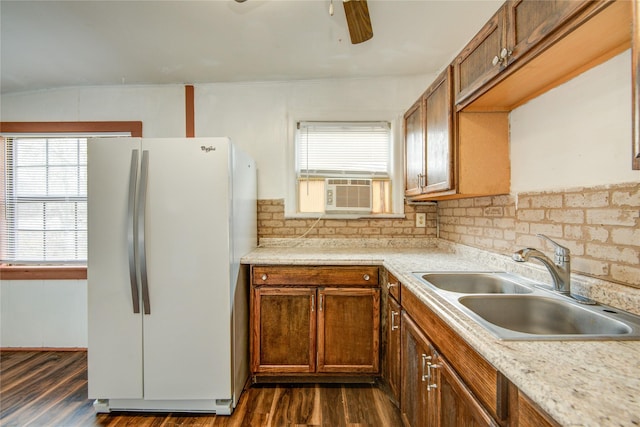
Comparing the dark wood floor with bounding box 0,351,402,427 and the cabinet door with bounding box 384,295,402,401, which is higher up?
the cabinet door with bounding box 384,295,402,401

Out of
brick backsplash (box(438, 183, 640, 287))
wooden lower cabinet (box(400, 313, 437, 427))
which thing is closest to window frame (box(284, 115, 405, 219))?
brick backsplash (box(438, 183, 640, 287))

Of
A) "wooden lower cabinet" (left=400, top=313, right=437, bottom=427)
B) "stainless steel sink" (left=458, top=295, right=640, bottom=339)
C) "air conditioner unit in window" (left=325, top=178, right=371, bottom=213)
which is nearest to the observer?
"stainless steel sink" (left=458, top=295, right=640, bottom=339)

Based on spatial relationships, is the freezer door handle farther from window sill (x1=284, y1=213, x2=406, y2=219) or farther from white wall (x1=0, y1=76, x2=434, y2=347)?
window sill (x1=284, y1=213, x2=406, y2=219)

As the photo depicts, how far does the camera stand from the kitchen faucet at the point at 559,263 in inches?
46.1

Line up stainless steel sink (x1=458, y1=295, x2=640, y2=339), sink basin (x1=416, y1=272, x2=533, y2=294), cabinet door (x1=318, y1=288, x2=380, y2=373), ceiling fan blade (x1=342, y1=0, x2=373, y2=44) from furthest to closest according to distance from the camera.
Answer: cabinet door (x1=318, y1=288, x2=380, y2=373) → sink basin (x1=416, y1=272, x2=533, y2=294) → ceiling fan blade (x1=342, y1=0, x2=373, y2=44) → stainless steel sink (x1=458, y1=295, x2=640, y2=339)

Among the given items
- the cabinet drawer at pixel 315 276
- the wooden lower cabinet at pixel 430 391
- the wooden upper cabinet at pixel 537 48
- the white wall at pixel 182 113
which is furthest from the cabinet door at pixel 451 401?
the white wall at pixel 182 113

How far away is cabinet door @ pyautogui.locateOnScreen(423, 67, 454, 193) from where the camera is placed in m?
1.65

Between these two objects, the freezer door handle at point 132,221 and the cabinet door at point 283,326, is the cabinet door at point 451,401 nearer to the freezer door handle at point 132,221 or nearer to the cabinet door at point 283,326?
the cabinet door at point 283,326

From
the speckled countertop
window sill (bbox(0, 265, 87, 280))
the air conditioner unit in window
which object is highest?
the air conditioner unit in window

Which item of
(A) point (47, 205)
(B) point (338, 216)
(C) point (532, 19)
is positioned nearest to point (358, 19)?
(C) point (532, 19)

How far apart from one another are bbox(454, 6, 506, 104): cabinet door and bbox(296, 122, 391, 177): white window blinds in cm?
110

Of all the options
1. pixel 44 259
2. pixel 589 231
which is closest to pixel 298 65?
pixel 589 231

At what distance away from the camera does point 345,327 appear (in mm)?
2021

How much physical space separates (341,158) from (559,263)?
1821mm
